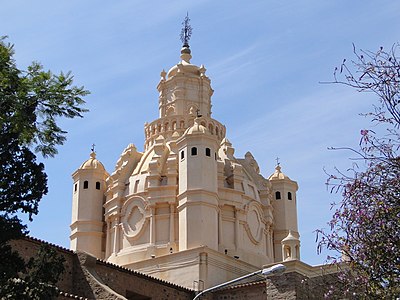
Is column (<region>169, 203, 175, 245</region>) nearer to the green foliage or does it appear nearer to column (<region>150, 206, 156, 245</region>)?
column (<region>150, 206, 156, 245</region>)

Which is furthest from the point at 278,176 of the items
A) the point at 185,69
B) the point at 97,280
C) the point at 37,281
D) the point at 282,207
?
the point at 37,281

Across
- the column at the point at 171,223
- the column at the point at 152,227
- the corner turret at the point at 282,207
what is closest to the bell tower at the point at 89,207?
the column at the point at 152,227

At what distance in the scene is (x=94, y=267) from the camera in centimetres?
3381

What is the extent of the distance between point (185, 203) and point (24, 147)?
2368 centimetres

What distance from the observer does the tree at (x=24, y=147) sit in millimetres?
18625

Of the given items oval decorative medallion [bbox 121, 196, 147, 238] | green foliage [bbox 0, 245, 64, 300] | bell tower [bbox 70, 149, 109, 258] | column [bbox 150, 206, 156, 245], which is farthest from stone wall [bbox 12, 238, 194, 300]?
bell tower [bbox 70, 149, 109, 258]

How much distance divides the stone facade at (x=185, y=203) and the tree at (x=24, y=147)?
21.7 m

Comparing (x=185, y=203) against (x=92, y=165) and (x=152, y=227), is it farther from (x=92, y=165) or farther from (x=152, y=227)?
(x=92, y=165)

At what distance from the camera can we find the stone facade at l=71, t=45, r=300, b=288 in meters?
42.5

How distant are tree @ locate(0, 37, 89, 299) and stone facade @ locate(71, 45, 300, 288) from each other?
2171 centimetres

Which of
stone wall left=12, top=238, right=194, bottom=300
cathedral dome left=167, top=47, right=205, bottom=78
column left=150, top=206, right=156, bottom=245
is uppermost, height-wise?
cathedral dome left=167, top=47, right=205, bottom=78

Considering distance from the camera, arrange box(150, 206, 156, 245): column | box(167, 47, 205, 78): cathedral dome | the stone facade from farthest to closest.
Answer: box(167, 47, 205, 78): cathedral dome < box(150, 206, 156, 245): column < the stone facade

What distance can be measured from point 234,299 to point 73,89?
21687mm

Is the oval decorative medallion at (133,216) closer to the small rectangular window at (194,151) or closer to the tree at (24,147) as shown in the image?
the small rectangular window at (194,151)
